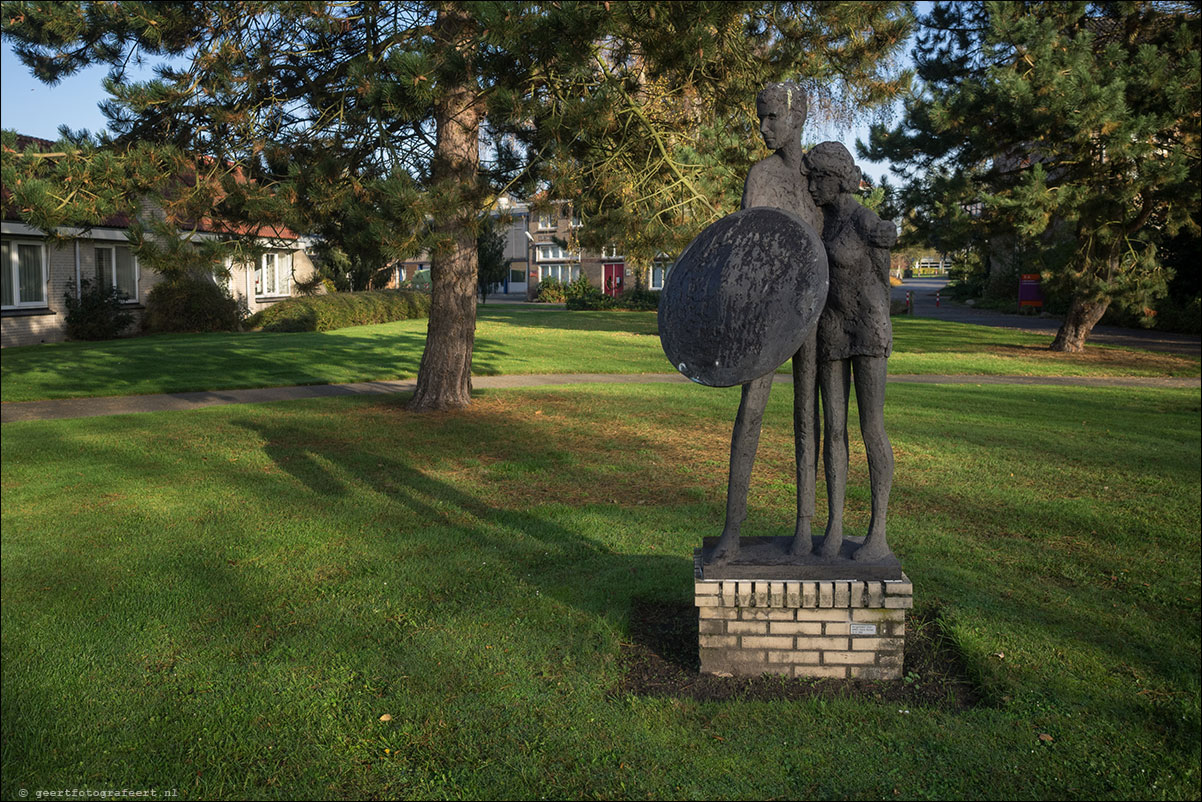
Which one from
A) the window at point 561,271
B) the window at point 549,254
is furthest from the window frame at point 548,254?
the window at point 561,271

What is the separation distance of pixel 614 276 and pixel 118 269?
1374 inches

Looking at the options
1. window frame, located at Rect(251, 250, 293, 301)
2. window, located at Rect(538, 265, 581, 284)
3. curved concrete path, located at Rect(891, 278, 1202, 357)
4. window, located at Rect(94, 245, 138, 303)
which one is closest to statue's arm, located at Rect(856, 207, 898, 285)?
curved concrete path, located at Rect(891, 278, 1202, 357)

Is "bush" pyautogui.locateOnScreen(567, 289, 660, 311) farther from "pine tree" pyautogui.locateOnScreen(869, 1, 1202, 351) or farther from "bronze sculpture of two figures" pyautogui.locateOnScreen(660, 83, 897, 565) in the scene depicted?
"bronze sculpture of two figures" pyautogui.locateOnScreen(660, 83, 897, 565)

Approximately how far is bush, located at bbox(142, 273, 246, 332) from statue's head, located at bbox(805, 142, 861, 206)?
2359 centimetres

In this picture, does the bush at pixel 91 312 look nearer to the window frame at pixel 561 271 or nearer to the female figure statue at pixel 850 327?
the female figure statue at pixel 850 327

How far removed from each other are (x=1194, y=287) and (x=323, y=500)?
29.2m

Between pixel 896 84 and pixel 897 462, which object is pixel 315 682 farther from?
pixel 896 84

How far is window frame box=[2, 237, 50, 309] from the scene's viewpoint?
69.7ft

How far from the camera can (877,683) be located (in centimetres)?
423

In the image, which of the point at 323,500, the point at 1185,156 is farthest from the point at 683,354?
the point at 1185,156

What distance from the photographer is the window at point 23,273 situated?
21.2m

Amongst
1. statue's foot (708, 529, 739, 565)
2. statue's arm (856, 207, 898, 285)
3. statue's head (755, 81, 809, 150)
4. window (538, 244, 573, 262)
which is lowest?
statue's foot (708, 529, 739, 565)

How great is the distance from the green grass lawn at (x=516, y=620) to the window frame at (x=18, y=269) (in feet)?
46.7

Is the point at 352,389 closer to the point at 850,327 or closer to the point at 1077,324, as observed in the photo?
the point at 850,327
